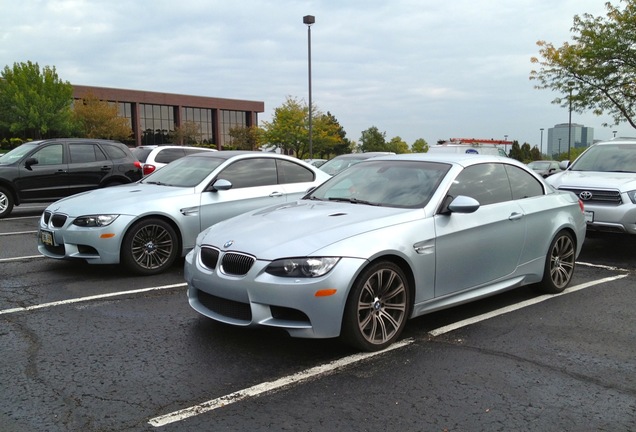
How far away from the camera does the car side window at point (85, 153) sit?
41.7 feet

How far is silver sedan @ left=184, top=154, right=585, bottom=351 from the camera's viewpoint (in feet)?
13.2

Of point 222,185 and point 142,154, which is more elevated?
point 142,154

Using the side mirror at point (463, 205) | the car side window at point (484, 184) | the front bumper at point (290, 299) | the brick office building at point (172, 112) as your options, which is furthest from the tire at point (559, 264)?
the brick office building at point (172, 112)

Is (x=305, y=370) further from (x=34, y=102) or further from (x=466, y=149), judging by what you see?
(x=34, y=102)

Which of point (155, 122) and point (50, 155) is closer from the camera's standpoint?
point (50, 155)

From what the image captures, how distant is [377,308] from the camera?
4293mm

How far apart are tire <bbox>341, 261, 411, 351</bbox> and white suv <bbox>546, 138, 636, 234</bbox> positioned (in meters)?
4.99

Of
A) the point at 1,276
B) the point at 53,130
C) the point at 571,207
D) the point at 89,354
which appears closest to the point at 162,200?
the point at 1,276

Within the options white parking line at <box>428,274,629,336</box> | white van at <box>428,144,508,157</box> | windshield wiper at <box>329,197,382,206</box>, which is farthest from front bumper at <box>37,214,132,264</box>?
white van at <box>428,144,508,157</box>

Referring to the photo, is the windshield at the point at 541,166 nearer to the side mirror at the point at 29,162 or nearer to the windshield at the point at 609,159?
the windshield at the point at 609,159

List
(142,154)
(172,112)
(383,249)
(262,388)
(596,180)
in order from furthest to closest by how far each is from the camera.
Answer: (172,112)
(142,154)
(596,180)
(383,249)
(262,388)

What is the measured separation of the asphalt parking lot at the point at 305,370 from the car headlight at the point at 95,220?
0.90m

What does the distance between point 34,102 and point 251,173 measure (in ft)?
162

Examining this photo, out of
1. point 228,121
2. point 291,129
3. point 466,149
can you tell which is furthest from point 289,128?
point 228,121
